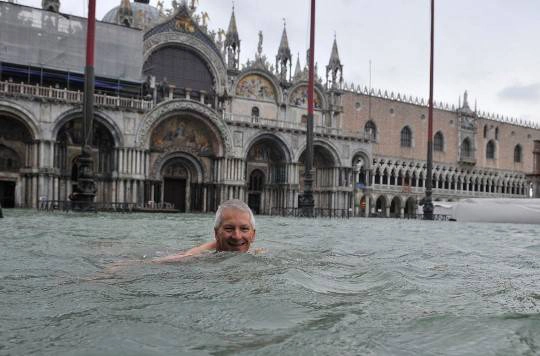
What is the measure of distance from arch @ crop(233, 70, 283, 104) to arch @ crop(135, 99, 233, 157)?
15.8ft

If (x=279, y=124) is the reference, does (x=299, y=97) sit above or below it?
above

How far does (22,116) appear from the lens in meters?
28.5

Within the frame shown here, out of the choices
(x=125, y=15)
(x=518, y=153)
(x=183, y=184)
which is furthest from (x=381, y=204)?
(x=125, y=15)

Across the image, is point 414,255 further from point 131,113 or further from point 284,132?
point 284,132

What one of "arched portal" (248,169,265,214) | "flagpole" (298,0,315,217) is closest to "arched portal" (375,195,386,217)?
"arched portal" (248,169,265,214)

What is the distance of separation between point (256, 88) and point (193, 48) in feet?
17.9

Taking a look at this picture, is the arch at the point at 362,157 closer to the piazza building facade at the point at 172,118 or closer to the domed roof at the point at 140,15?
the piazza building facade at the point at 172,118

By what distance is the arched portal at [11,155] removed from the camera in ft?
97.0

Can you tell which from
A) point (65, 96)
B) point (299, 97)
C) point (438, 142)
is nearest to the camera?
point (65, 96)

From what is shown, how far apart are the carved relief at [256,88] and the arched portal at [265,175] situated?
12.0ft

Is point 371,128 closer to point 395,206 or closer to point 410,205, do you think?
point 395,206

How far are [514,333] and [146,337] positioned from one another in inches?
64.2

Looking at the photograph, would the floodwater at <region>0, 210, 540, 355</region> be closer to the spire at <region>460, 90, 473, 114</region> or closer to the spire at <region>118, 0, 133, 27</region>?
the spire at <region>118, 0, 133, 27</region>

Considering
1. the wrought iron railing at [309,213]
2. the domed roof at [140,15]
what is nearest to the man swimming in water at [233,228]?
the wrought iron railing at [309,213]
